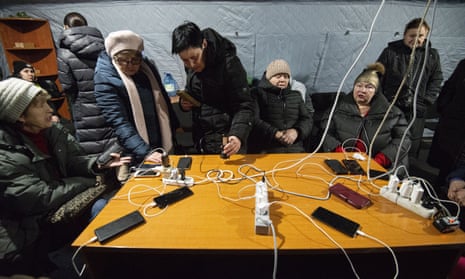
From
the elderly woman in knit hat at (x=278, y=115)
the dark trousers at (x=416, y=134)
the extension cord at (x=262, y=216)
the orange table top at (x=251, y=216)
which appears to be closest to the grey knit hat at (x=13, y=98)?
the orange table top at (x=251, y=216)

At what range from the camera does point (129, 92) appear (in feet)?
4.81

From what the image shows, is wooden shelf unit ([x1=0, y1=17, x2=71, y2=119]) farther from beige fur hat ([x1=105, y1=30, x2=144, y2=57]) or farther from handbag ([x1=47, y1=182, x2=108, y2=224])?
handbag ([x1=47, y1=182, x2=108, y2=224])

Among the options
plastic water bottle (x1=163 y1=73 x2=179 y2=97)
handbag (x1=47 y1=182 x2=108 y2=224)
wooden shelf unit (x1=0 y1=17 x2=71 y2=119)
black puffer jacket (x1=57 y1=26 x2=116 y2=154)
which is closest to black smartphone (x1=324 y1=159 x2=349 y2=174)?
handbag (x1=47 y1=182 x2=108 y2=224)

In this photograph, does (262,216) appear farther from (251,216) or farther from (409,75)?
(409,75)

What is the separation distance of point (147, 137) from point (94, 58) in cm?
87

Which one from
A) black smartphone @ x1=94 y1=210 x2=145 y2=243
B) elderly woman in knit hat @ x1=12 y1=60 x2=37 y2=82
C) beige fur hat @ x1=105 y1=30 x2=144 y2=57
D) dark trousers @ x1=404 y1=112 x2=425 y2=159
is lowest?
dark trousers @ x1=404 y1=112 x2=425 y2=159

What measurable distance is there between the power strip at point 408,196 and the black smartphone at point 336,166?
0.68 ft

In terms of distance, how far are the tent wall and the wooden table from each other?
2.05m

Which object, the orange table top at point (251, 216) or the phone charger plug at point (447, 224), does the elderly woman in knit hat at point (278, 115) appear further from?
the phone charger plug at point (447, 224)

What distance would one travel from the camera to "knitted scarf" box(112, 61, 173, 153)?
1.48 m

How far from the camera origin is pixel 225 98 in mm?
1568

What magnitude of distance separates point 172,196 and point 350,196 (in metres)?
0.77

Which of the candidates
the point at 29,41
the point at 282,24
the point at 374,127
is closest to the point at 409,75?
the point at 374,127

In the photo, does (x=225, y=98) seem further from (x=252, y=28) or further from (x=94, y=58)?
(x=252, y=28)
